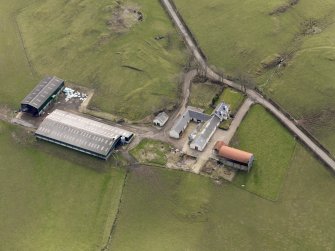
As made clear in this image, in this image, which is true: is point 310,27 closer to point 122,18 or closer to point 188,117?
point 188,117

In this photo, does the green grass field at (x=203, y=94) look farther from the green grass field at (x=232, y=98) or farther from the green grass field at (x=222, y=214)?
the green grass field at (x=222, y=214)

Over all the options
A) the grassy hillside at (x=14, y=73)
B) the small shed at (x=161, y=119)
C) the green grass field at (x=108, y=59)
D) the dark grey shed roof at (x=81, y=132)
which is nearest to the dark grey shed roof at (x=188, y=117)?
the small shed at (x=161, y=119)

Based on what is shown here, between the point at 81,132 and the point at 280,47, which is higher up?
the point at 280,47

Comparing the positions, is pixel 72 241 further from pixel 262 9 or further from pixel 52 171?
pixel 262 9

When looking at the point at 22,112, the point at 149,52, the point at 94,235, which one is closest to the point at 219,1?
the point at 149,52

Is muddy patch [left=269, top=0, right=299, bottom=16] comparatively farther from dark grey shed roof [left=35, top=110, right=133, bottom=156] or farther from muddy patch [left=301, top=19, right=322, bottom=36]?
dark grey shed roof [left=35, top=110, right=133, bottom=156]

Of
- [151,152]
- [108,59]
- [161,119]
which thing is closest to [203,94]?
[161,119]
